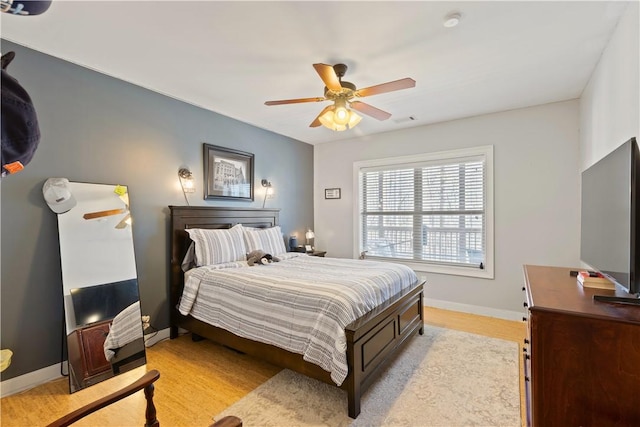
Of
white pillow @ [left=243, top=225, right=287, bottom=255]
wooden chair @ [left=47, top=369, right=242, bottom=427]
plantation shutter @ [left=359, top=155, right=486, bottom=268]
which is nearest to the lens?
wooden chair @ [left=47, top=369, right=242, bottom=427]

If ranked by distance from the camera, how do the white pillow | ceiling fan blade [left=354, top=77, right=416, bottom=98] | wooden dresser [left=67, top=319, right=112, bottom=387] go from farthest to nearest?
the white pillow, wooden dresser [left=67, top=319, right=112, bottom=387], ceiling fan blade [left=354, top=77, right=416, bottom=98]

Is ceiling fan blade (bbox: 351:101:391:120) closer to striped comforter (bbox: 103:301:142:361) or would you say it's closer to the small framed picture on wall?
the small framed picture on wall

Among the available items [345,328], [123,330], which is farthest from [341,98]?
[123,330]

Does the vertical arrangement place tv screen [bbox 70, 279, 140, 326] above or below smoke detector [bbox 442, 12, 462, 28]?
below

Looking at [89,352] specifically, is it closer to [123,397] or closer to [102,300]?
[102,300]

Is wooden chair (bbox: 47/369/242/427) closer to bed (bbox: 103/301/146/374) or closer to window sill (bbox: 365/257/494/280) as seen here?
bed (bbox: 103/301/146/374)

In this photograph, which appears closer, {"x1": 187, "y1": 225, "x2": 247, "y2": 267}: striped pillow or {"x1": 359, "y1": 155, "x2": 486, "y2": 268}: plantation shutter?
{"x1": 187, "y1": 225, "x2": 247, "y2": 267}: striped pillow

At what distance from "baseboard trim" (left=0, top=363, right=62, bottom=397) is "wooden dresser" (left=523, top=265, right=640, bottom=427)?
344 centimetres

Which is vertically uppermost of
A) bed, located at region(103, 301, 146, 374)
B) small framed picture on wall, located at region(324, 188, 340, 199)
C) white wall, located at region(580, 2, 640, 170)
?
white wall, located at region(580, 2, 640, 170)

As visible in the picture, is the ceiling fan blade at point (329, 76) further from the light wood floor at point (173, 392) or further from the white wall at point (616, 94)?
the light wood floor at point (173, 392)

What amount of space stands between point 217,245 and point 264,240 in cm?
71

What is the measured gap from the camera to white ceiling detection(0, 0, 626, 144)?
6.44 ft

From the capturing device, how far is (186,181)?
350 centimetres

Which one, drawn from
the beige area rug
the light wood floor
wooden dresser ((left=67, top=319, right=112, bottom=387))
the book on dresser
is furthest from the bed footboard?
wooden dresser ((left=67, top=319, right=112, bottom=387))
